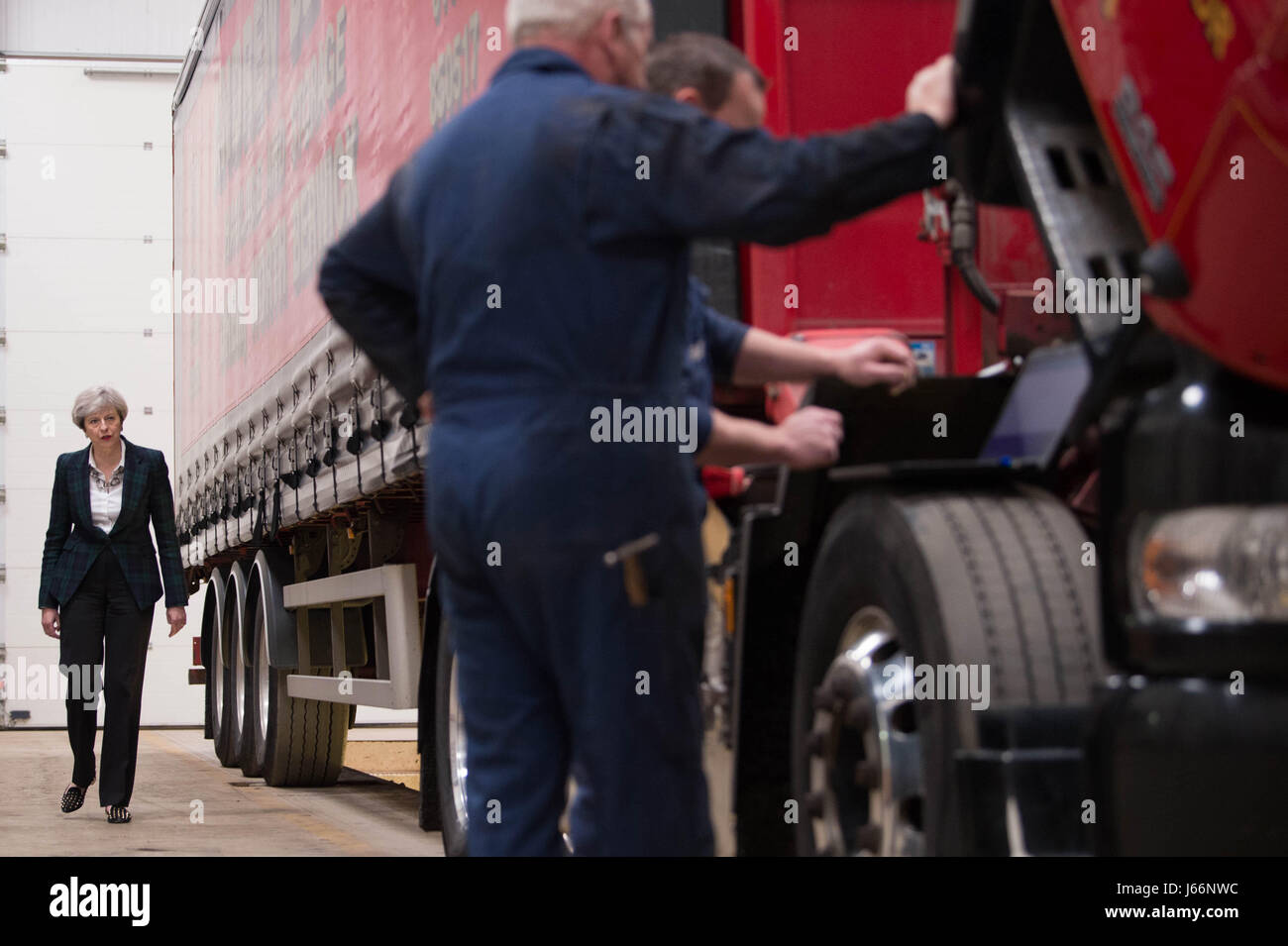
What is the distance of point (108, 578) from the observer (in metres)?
8.14

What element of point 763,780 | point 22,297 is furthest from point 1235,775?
point 22,297

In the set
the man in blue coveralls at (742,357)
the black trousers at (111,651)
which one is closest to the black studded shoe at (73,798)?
the black trousers at (111,651)

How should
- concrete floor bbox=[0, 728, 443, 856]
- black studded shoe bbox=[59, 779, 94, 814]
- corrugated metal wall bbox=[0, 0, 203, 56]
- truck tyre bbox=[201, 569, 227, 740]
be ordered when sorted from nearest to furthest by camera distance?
concrete floor bbox=[0, 728, 443, 856] → black studded shoe bbox=[59, 779, 94, 814] → truck tyre bbox=[201, 569, 227, 740] → corrugated metal wall bbox=[0, 0, 203, 56]

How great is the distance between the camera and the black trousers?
805 centimetres

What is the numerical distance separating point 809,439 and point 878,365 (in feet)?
0.72

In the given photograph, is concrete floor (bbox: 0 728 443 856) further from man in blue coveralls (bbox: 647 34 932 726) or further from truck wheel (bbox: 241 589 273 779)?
man in blue coveralls (bbox: 647 34 932 726)

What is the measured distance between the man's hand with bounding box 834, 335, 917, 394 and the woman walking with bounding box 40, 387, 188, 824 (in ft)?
18.2

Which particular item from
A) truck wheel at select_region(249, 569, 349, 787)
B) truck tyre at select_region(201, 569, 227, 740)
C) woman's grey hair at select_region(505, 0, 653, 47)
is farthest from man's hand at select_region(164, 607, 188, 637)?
woman's grey hair at select_region(505, 0, 653, 47)

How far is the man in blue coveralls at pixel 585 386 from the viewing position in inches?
101

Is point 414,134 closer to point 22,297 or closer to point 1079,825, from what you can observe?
point 1079,825

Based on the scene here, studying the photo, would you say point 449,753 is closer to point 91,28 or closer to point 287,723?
point 287,723

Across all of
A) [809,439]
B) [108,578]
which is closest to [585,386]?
[809,439]

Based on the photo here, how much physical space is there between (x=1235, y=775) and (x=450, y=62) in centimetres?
415

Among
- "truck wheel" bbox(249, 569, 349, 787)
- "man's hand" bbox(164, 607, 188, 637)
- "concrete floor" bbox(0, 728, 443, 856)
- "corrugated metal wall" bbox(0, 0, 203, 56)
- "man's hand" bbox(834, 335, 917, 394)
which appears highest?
"corrugated metal wall" bbox(0, 0, 203, 56)
